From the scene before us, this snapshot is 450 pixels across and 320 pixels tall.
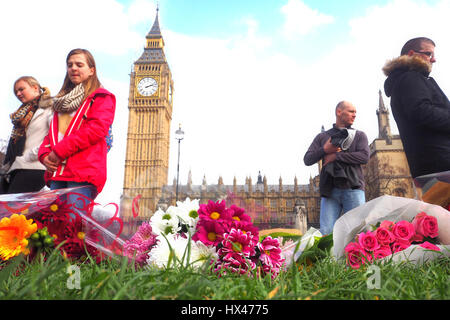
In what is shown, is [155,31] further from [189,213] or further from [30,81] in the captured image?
[189,213]

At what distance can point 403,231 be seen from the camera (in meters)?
1.70

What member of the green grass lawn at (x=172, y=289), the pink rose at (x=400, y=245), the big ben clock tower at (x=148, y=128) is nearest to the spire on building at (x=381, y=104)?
the big ben clock tower at (x=148, y=128)

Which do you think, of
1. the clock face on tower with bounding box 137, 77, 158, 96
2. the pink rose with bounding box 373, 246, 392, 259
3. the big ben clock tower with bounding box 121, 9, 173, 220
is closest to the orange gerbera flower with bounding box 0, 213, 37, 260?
the pink rose with bounding box 373, 246, 392, 259

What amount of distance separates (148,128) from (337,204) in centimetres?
6355

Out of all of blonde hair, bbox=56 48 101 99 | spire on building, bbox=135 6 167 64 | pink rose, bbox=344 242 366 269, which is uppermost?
spire on building, bbox=135 6 167 64

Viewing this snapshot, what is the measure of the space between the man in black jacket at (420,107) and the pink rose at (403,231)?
1081 mm

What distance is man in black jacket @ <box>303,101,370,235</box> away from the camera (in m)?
3.90

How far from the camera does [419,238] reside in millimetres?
1735

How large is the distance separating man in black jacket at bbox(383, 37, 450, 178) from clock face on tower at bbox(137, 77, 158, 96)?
66.0 meters

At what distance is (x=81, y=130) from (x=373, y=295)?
2431 mm

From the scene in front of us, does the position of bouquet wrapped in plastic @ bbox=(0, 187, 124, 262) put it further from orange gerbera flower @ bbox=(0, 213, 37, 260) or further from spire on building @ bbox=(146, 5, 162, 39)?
spire on building @ bbox=(146, 5, 162, 39)

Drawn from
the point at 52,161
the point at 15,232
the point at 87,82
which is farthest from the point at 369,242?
the point at 87,82
